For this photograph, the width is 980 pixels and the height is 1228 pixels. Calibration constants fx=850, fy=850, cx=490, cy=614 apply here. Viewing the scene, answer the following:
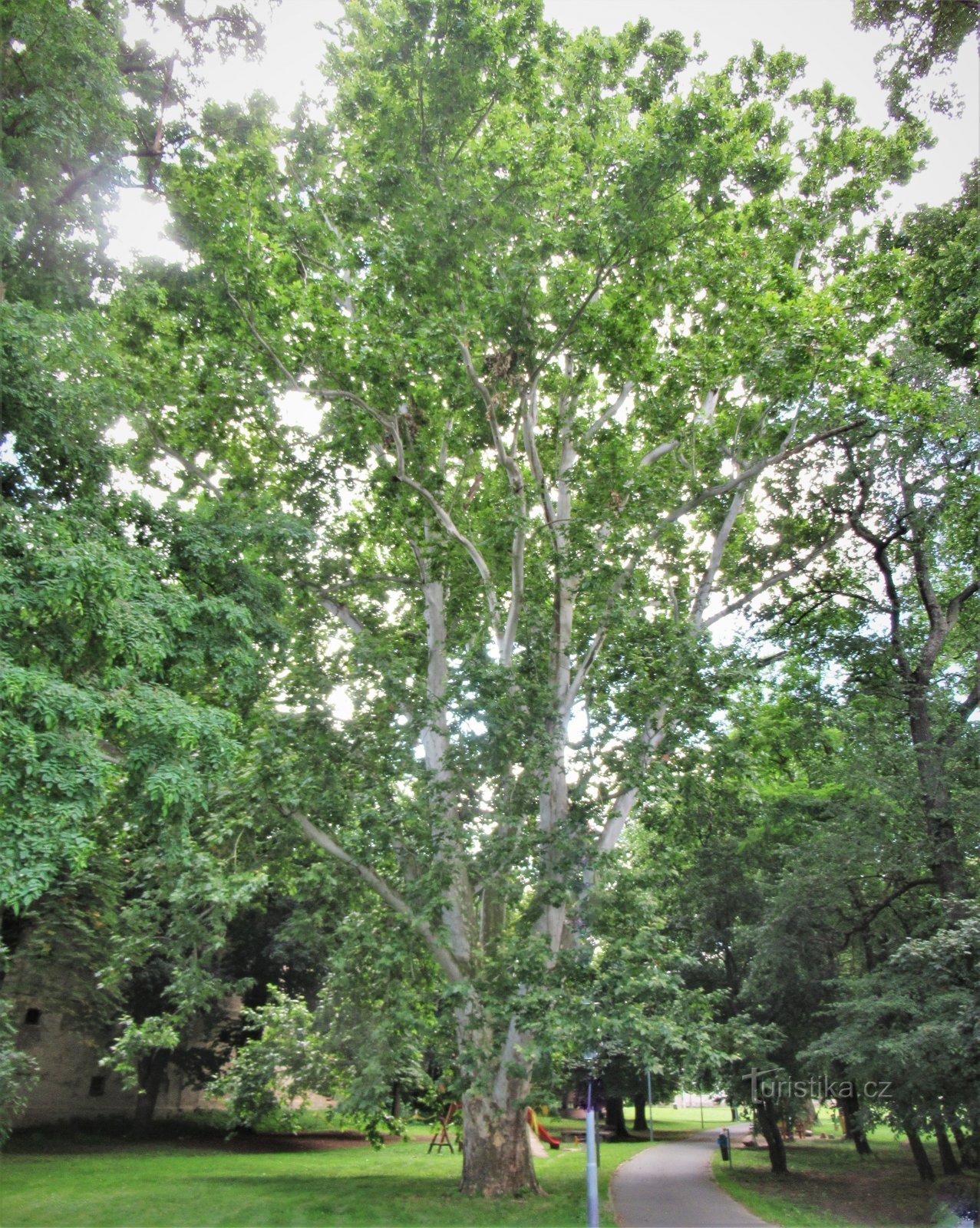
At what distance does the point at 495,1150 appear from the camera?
1141cm

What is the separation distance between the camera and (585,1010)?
920cm

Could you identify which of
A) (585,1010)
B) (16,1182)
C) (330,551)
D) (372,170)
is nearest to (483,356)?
(372,170)

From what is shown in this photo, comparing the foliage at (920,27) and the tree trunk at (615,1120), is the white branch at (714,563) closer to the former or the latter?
the foliage at (920,27)

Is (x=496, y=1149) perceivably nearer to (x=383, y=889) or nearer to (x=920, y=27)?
(x=383, y=889)

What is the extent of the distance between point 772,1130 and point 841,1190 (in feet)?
5.49

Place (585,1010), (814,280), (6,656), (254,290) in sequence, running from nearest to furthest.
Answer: (6,656)
(585,1010)
(254,290)
(814,280)

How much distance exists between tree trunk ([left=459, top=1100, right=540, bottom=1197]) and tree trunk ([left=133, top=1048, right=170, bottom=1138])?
1478cm

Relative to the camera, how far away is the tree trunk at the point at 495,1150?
37.1 ft

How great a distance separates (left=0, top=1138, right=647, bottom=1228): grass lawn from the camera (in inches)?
424

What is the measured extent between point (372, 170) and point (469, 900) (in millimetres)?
10409

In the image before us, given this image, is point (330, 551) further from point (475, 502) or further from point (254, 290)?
point (254, 290)

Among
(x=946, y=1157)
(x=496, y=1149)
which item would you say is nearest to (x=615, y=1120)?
(x=946, y=1157)

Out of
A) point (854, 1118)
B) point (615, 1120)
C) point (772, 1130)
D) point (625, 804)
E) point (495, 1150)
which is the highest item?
point (625, 804)

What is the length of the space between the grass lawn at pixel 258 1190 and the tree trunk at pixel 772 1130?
3315 mm
